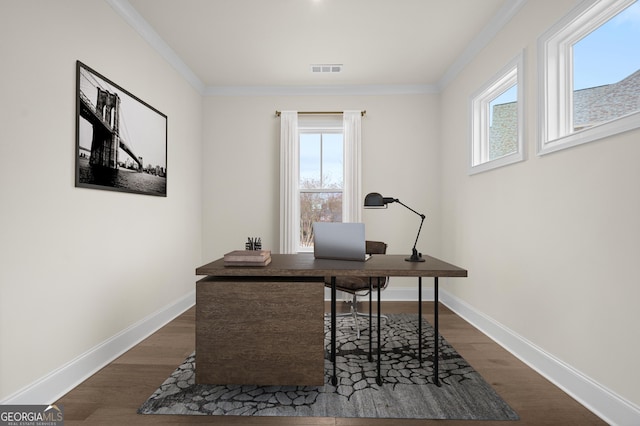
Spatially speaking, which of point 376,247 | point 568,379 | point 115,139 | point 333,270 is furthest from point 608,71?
point 115,139

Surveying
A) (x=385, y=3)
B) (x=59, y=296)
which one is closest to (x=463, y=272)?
(x=385, y=3)

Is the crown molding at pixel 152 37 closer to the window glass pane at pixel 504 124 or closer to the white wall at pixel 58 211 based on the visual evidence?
the white wall at pixel 58 211

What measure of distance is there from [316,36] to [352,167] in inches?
69.2

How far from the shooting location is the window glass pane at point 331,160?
4793mm

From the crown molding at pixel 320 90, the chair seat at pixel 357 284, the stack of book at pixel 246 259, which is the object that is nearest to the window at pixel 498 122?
the crown molding at pixel 320 90

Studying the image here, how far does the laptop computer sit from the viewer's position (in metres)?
2.38

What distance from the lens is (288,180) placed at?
4.61 m

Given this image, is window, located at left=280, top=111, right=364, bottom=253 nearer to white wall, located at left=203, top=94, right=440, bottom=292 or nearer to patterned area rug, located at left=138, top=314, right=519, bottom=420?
white wall, located at left=203, top=94, right=440, bottom=292

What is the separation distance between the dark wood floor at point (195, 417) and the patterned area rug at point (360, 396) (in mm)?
62

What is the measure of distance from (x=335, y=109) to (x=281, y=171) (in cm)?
117

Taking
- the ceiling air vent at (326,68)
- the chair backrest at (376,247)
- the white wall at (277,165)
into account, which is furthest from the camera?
the white wall at (277,165)

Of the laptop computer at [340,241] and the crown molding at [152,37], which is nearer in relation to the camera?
the laptop computer at [340,241]

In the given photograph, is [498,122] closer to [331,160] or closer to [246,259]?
[331,160]

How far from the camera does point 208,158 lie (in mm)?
4754
